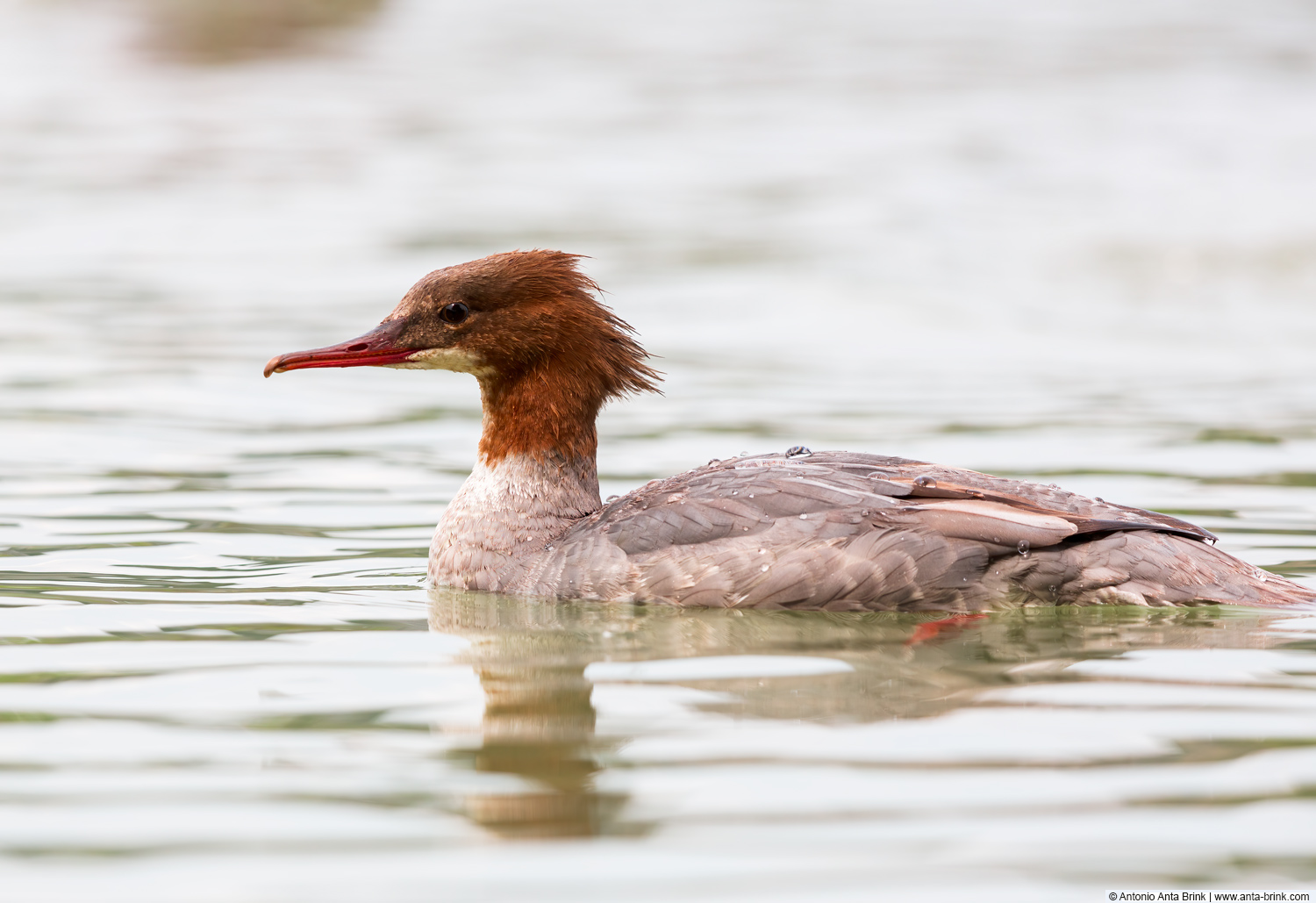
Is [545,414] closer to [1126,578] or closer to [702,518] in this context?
[702,518]

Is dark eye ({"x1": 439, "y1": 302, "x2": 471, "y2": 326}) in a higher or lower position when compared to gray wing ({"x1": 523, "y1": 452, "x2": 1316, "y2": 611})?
higher

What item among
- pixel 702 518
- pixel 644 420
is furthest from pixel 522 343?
pixel 644 420

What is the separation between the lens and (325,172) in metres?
21.9

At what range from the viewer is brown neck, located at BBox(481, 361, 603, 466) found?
7.17m

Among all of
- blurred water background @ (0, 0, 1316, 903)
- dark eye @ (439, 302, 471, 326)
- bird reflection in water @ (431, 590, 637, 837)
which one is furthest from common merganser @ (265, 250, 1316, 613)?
bird reflection in water @ (431, 590, 637, 837)

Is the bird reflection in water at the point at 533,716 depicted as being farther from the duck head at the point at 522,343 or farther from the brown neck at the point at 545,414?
the duck head at the point at 522,343

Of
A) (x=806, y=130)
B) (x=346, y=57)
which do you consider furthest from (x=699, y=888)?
(x=346, y=57)

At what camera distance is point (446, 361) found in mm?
7172

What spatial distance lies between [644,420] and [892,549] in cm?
535

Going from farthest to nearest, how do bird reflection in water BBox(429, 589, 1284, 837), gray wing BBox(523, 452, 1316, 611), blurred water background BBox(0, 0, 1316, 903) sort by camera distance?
gray wing BBox(523, 452, 1316, 611) < bird reflection in water BBox(429, 589, 1284, 837) < blurred water background BBox(0, 0, 1316, 903)

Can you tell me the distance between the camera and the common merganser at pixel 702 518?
6.25 metres

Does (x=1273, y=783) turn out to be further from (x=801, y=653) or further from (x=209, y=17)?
(x=209, y=17)

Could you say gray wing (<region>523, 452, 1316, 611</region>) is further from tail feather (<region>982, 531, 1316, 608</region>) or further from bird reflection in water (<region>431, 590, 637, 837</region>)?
bird reflection in water (<region>431, 590, 637, 837</region>)

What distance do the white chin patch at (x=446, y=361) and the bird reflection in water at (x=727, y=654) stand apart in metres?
0.92
